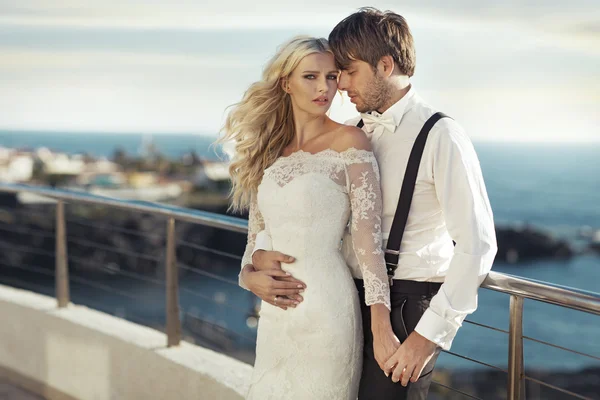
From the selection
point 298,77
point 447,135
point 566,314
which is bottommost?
point 566,314

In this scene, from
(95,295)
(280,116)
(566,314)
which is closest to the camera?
(280,116)

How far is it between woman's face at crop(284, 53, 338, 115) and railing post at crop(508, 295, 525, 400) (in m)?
0.77

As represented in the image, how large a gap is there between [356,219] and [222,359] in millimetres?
1471

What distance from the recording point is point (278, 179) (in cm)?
230

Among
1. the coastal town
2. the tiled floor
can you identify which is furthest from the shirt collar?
the coastal town

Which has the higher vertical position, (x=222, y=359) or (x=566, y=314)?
(x=222, y=359)

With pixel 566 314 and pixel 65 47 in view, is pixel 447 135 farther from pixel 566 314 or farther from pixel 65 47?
pixel 566 314

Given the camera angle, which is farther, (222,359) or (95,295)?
(95,295)

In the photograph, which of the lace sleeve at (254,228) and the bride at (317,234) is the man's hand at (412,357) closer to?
the bride at (317,234)

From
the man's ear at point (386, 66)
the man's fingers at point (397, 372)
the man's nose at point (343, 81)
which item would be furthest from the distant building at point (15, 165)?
the man's fingers at point (397, 372)

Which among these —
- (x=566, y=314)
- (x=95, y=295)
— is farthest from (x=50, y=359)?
(x=566, y=314)

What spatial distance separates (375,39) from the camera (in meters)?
2.01

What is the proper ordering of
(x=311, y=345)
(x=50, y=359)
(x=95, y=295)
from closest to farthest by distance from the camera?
(x=311, y=345)
(x=50, y=359)
(x=95, y=295)

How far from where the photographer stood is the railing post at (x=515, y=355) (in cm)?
215
